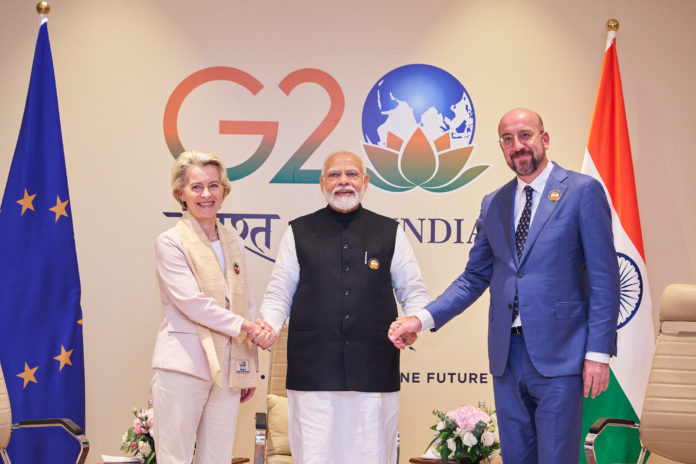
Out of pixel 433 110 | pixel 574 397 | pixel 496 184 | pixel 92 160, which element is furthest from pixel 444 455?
pixel 92 160

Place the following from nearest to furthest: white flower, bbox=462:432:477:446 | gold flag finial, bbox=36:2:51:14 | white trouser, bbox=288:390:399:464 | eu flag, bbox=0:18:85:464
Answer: white trouser, bbox=288:390:399:464
white flower, bbox=462:432:477:446
eu flag, bbox=0:18:85:464
gold flag finial, bbox=36:2:51:14

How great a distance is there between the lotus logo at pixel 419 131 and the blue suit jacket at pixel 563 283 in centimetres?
195

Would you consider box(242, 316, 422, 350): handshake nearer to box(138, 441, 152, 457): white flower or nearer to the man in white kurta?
the man in white kurta

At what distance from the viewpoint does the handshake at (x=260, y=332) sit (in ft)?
11.1

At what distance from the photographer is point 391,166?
496 cm

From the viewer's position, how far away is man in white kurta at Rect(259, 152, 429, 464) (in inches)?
124

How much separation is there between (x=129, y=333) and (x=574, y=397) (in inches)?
126

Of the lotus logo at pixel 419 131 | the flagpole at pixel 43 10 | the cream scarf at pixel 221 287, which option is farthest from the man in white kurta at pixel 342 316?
the flagpole at pixel 43 10

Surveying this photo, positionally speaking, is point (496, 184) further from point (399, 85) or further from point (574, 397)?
point (574, 397)

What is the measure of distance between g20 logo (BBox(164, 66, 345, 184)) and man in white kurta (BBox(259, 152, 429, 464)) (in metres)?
1.49

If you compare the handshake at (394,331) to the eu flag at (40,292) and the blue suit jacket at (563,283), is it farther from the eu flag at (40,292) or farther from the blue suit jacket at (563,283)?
the eu flag at (40,292)

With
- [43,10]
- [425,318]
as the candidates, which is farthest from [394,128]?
[43,10]

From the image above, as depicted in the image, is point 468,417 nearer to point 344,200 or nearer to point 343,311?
point 343,311

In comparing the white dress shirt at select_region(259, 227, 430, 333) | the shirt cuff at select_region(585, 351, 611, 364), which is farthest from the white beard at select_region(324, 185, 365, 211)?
the shirt cuff at select_region(585, 351, 611, 364)
